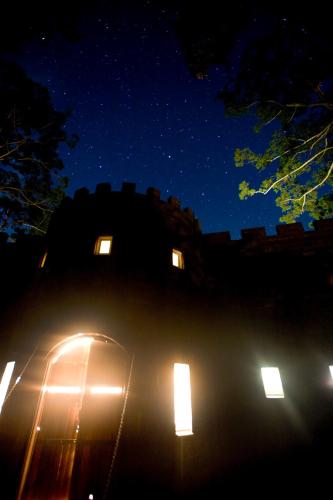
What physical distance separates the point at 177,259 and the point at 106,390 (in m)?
4.41

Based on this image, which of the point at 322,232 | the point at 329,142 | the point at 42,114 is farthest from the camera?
the point at 42,114

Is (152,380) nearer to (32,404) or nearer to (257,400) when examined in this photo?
(32,404)

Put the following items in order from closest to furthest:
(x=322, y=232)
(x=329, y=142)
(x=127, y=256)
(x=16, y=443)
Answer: (x=16, y=443)
(x=127, y=256)
(x=322, y=232)
(x=329, y=142)

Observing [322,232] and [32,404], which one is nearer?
[32,404]

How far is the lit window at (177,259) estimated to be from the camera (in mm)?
8355

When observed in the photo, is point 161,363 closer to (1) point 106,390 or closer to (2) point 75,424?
(1) point 106,390

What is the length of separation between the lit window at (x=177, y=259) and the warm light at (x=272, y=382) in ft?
13.9

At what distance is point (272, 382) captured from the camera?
762cm

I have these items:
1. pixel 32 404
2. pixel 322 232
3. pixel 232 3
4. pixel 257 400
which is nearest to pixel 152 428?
pixel 32 404

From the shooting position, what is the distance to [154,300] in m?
7.00

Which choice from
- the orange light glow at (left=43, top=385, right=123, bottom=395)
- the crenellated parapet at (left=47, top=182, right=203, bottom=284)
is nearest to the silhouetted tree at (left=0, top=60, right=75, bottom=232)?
the crenellated parapet at (left=47, top=182, right=203, bottom=284)

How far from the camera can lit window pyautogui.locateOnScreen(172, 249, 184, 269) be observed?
8.35 metres

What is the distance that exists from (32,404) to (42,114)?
1303cm

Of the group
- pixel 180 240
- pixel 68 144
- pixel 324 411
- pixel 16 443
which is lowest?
pixel 16 443
